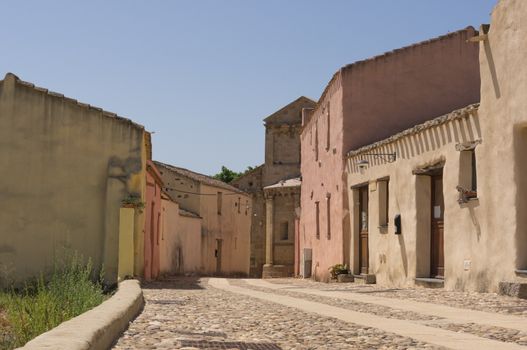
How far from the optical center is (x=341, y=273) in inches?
876

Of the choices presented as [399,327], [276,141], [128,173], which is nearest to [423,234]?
[128,173]

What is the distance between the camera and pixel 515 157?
12570mm

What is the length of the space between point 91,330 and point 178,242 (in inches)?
1204

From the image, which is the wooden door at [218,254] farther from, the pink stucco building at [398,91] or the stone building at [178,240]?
the pink stucco building at [398,91]

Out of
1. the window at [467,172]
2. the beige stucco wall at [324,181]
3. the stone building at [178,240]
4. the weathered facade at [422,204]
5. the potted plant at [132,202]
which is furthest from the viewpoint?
the stone building at [178,240]

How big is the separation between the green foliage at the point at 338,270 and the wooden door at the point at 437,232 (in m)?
5.63

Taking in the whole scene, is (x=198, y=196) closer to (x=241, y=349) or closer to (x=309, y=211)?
(x=309, y=211)

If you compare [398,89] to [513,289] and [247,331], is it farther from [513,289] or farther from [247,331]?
[247,331]

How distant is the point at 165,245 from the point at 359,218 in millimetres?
11007

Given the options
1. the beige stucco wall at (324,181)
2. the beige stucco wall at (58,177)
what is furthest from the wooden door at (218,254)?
the beige stucco wall at (58,177)

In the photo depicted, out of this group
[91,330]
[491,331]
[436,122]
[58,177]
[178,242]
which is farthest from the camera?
[178,242]

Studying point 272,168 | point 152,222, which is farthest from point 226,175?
point 152,222

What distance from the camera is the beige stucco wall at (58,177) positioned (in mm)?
17203

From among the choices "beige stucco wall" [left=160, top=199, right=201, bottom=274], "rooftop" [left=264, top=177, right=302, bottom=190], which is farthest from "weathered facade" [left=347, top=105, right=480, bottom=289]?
"rooftop" [left=264, top=177, right=302, bottom=190]
